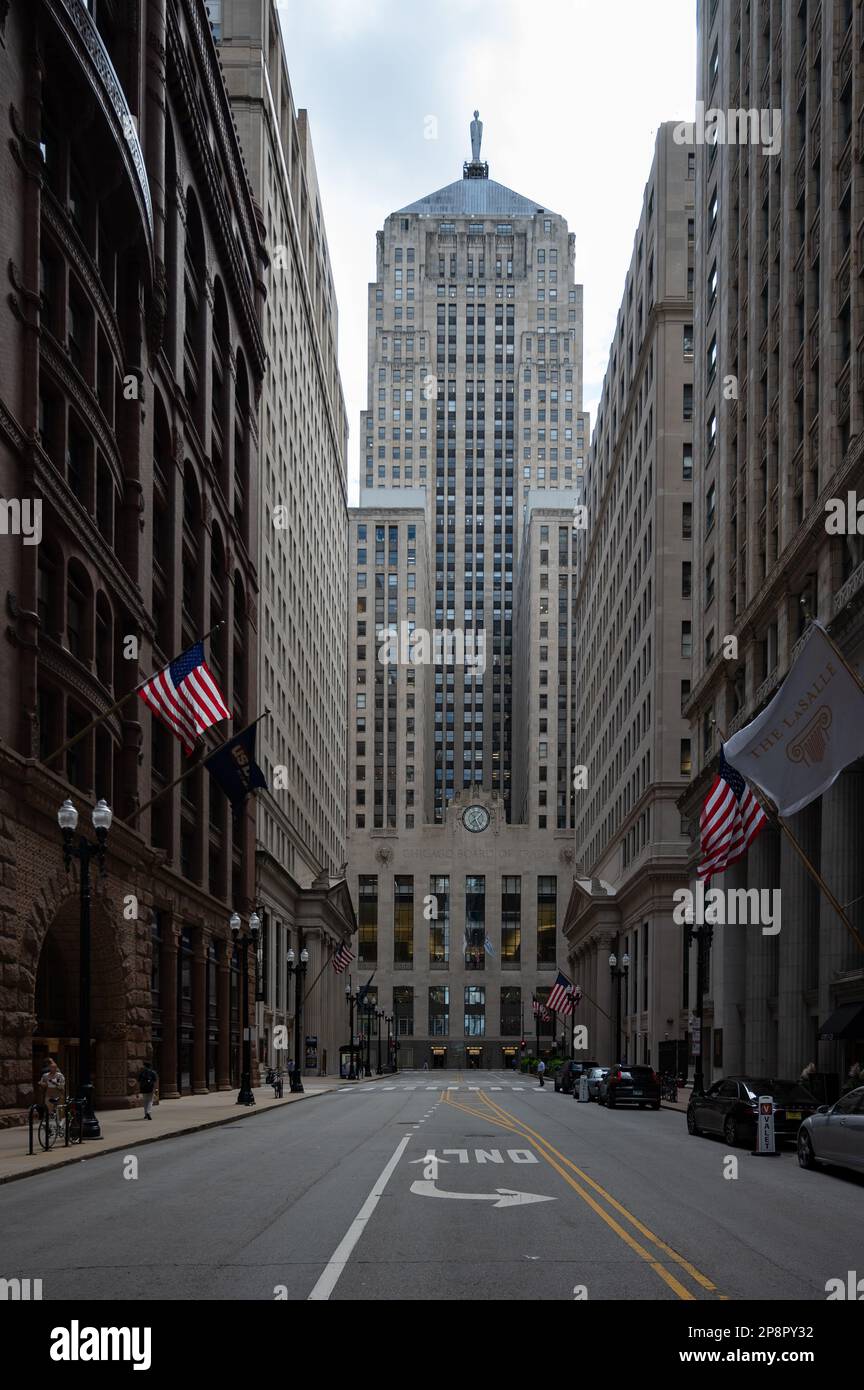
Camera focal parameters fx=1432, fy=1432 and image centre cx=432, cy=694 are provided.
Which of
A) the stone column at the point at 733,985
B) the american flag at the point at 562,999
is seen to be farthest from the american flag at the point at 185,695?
the american flag at the point at 562,999

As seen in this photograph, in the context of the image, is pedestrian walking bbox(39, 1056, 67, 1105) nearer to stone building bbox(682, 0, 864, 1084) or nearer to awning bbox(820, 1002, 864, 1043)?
awning bbox(820, 1002, 864, 1043)

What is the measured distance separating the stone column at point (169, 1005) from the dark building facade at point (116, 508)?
8 centimetres

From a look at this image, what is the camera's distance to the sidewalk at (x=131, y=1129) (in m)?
22.4

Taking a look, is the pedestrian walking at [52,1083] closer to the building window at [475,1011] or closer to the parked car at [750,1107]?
the parked car at [750,1107]

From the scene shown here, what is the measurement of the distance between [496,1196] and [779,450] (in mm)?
36722

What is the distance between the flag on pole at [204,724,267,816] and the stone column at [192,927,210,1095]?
1837 cm

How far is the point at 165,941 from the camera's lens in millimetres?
48094

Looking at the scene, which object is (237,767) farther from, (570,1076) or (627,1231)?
(570,1076)

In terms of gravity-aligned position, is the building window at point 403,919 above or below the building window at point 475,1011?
above

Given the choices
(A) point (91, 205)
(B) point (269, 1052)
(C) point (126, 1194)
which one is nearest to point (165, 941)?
(A) point (91, 205)

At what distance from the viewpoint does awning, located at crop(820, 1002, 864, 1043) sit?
1420 inches

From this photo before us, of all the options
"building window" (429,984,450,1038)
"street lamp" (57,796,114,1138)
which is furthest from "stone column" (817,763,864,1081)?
"building window" (429,984,450,1038)

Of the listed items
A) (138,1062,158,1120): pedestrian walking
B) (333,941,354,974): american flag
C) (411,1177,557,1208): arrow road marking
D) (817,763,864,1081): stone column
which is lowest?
(333,941,354,974): american flag

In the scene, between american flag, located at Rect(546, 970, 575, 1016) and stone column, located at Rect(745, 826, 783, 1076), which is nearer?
stone column, located at Rect(745, 826, 783, 1076)
